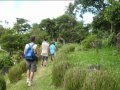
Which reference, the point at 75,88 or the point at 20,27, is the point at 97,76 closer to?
the point at 75,88

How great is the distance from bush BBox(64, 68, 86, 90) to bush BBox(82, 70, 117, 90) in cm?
74

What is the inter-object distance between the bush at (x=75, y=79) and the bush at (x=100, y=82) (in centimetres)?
74

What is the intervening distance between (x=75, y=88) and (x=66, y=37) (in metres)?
46.6

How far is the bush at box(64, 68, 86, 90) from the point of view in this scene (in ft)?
35.8

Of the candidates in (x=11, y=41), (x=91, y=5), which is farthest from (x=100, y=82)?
(x=91, y=5)

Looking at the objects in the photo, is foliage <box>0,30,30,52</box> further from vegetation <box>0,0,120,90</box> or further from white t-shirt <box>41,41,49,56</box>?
white t-shirt <box>41,41,49,56</box>

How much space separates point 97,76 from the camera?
32.9ft

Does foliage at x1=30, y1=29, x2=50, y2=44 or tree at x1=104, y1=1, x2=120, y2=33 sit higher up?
tree at x1=104, y1=1, x2=120, y2=33

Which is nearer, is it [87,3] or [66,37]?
[87,3]

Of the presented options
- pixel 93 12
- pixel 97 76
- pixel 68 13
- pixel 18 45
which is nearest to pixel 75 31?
pixel 68 13

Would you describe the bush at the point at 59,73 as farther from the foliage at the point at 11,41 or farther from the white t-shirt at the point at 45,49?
the foliage at the point at 11,41

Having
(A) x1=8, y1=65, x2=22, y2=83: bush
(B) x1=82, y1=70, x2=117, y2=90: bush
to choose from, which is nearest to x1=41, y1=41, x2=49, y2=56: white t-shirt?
(A) x1=8, y1=65, x2=22, y2=83: bush

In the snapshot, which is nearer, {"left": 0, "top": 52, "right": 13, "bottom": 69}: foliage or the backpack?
the backpack

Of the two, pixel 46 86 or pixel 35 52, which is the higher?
pixel 35 52
